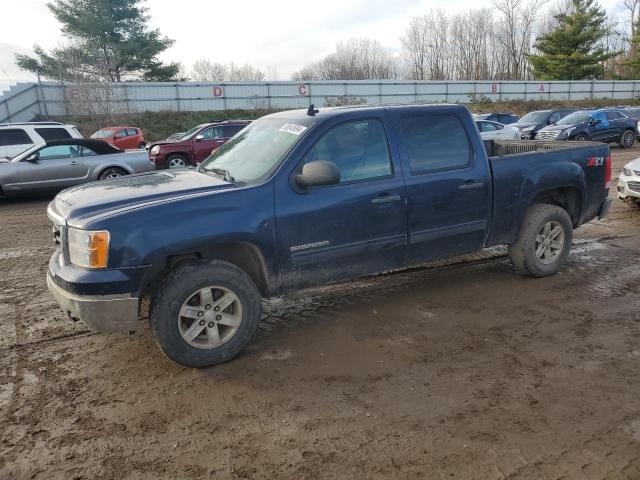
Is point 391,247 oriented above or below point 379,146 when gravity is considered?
below

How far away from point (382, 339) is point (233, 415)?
1459 mm

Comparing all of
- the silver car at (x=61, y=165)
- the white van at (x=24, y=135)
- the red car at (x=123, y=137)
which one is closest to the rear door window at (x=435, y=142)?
the silver car at (x=61, y=165)

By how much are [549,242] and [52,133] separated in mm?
13848

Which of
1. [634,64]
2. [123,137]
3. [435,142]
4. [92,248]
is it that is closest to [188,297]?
[92,248]

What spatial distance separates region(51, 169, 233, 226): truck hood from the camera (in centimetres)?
370

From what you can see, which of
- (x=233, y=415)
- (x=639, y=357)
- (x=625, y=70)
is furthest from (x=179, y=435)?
(x=625, y=70)

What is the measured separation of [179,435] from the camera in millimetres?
3074

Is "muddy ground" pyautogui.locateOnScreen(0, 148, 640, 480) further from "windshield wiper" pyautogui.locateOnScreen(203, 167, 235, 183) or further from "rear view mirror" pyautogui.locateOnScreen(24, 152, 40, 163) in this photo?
"rear view mirror" pyautogui.locateOnScreen(24, 152, 40, 163)

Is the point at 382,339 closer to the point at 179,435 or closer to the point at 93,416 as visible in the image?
the point at 179,435

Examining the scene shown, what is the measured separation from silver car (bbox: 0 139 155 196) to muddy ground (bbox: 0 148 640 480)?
7.67 m

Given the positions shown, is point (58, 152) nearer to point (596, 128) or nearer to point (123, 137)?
point (123, 137)

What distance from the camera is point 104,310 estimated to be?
3502 millimetres

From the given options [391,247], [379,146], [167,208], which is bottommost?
[391,247]

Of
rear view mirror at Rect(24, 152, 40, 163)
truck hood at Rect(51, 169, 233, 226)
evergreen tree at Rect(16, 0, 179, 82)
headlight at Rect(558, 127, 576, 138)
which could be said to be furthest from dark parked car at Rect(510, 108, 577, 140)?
evergreen tree at Rect(16, 0, 179, 82)
